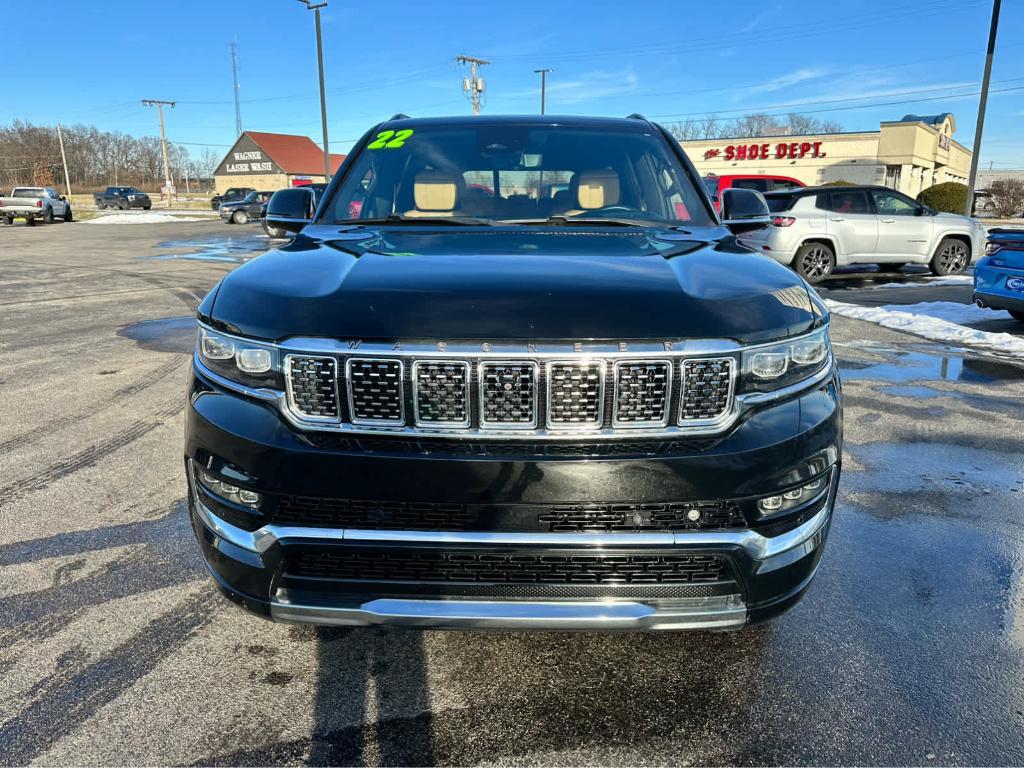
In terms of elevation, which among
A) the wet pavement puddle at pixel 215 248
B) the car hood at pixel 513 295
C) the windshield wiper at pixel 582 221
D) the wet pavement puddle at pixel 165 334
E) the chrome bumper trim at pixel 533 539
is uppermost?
Result: the windshield wiper at pixel 582 221

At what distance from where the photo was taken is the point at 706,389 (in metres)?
1.92

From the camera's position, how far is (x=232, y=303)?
2.14 meters

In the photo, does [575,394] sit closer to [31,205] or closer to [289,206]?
[289,206]

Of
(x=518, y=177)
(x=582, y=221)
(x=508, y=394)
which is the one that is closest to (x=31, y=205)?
(x=518, y=177)

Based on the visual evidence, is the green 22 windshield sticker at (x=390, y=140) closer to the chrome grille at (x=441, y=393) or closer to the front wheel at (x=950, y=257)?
the chrome grille at (x=441, y=393)

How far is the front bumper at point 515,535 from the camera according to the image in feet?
6.10

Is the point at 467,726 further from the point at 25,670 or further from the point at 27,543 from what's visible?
the point at 27,543

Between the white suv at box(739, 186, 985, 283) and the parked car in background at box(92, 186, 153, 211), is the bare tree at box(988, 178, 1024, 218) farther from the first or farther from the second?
the parked car in background at box(92, 186, 153, 211)

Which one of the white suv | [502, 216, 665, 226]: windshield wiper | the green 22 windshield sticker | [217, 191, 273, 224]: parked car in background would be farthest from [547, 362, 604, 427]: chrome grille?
[217, 191, 273, 224]: parked car in background

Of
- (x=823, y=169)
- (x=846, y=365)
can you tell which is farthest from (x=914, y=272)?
(x=823, y=169)

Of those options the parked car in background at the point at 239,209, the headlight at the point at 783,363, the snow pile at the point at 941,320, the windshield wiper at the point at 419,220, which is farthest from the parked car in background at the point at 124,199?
the headlight at the point at 783,363

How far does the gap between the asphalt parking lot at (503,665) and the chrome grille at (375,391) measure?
0.96 meters

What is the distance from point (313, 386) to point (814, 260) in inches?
518

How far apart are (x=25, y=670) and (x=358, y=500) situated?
4.80 ft
